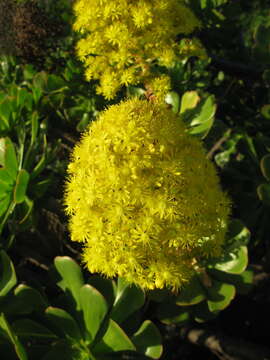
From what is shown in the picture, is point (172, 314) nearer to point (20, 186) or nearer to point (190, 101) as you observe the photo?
point (20, 186)

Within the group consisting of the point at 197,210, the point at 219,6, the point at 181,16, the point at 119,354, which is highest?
the point at 181,16

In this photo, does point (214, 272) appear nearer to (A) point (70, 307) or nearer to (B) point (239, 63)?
(A) point (70, 307)

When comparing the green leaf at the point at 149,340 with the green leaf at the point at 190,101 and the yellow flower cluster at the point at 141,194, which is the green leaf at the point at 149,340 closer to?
the yellow flower cluster at the point at 141,194

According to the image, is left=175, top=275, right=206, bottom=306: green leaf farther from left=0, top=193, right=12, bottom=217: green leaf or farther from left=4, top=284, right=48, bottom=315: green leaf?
left=0, top=193, right=12, bottom=217: green leaf

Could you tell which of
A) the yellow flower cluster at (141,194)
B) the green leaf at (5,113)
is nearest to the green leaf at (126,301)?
the yellow flower cluster at (141,194)

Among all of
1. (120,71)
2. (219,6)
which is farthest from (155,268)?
(219,6)
